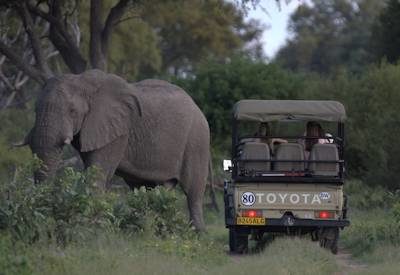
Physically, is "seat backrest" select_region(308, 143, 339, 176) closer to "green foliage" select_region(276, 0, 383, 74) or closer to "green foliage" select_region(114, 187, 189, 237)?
"green foliage" select_region(114, 187, 189, 237)

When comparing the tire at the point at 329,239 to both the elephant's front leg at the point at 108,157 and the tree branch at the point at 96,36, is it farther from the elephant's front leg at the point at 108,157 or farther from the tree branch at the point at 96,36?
the tree branch at the point at 96,36

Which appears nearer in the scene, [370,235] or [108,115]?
[370,235]

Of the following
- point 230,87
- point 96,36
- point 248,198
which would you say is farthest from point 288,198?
point 230,87

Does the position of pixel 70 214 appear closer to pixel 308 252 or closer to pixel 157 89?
pixel 308 252

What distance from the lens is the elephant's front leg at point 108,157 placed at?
19.2 m

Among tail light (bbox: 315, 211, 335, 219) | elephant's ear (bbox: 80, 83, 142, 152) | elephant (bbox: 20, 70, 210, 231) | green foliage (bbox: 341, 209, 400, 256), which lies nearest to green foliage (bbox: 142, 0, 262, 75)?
elephant (bbox: 20, 70, 210, 231)

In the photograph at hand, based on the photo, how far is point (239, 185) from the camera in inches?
657

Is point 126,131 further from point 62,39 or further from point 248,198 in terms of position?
point 62,39

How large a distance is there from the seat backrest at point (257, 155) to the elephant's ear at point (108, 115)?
3.14 meters

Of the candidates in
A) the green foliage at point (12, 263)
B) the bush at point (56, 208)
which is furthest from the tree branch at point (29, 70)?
the green foliage at point (12, 263)

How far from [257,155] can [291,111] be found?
3.31ft

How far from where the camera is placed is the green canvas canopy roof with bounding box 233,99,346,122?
17562 mm

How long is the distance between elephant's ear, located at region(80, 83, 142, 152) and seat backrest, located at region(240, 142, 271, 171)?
10.3 ft

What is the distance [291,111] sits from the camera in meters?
17.6
